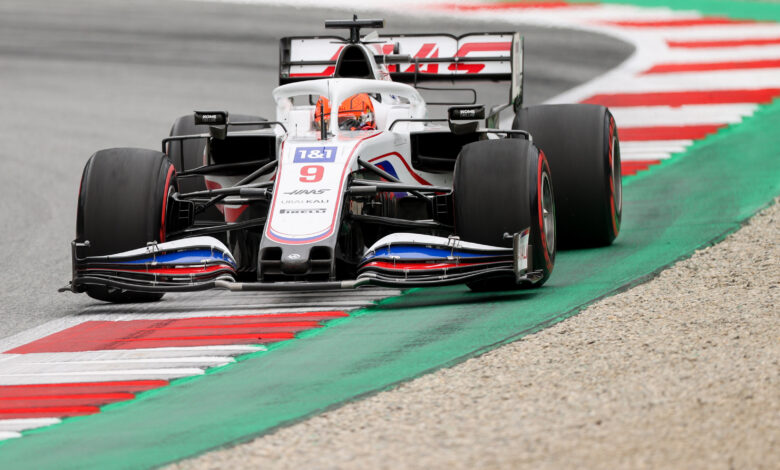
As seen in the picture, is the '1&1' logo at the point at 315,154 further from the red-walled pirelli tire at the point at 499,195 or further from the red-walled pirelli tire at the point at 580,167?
the red-walled pirelli tire at the point at 580,167

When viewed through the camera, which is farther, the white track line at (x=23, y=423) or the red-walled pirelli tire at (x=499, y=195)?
the red-walled pirelli tire at (x=499, y=195)

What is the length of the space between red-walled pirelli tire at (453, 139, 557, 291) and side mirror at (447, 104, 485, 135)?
0.40 meters

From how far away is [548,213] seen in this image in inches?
376

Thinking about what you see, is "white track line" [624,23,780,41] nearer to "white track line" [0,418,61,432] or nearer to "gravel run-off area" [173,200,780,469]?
"gravel run-off area" [173,200,780,469]

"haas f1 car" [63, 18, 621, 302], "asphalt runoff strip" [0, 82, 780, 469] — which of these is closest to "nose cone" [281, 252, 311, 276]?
"haas f1 car" [63, 18, 621, 302]

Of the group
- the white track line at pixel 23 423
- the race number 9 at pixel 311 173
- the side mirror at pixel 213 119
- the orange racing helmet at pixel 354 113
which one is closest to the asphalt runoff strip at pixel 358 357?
the white track line at pixel 23 423

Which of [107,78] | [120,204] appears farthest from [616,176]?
[107,78]

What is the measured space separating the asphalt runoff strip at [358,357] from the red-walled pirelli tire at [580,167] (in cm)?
19

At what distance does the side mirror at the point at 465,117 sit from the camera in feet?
31.0

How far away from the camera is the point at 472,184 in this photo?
29.2ft

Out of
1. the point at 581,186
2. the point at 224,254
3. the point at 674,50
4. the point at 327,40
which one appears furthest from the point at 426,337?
the point at 674,50

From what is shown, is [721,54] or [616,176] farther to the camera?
[721,54]

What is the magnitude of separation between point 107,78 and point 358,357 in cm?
1610

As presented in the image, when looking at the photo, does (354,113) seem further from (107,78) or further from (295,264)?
(107,78)
